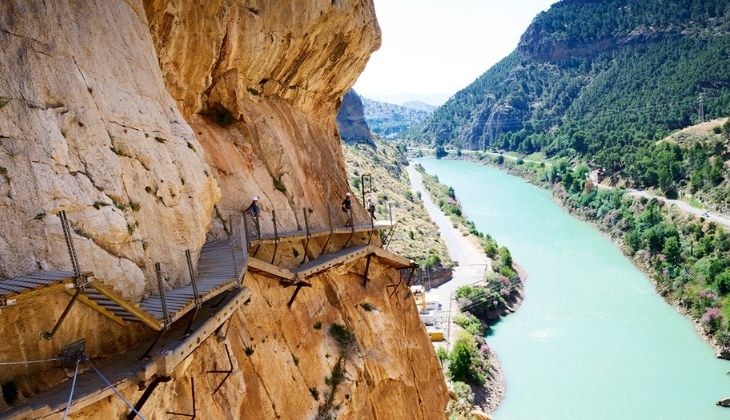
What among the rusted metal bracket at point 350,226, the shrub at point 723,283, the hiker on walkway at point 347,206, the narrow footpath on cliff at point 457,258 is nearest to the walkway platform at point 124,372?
the rusted metal bracket at point 350,226

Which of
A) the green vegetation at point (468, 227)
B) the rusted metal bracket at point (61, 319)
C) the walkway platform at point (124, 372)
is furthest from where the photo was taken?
the green vegetation at point (468, 227)

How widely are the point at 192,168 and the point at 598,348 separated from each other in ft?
154

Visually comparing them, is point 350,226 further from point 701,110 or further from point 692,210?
point 701,110

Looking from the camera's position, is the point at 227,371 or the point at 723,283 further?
the point at 723,283

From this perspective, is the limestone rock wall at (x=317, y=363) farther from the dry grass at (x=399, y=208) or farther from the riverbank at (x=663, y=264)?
the dry grass at (x=399, y=208)

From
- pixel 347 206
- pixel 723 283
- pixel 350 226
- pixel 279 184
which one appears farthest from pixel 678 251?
pixel 279 184

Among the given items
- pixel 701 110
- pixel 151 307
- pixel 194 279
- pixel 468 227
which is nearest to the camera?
pixel 151 307

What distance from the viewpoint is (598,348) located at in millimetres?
49281

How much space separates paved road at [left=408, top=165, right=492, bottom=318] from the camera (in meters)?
60.2

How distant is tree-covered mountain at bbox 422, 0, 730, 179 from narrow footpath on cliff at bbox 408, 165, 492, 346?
30.1 metres

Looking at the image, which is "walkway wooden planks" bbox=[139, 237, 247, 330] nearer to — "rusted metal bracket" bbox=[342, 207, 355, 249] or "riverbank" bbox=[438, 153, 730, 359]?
"rusted metal bracket" bbox=[342, 207, 355, 249]

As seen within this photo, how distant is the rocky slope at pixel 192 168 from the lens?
7.17 metres

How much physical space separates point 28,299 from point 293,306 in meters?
9.26

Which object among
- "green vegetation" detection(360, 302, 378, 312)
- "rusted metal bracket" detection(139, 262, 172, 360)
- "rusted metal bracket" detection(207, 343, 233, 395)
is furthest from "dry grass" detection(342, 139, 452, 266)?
"rusted metal bracket" detection(139, 262, 172, 360)
